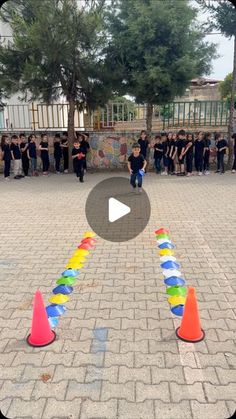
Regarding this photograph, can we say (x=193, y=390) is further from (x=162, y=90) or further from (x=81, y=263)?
(x=162, y=90)

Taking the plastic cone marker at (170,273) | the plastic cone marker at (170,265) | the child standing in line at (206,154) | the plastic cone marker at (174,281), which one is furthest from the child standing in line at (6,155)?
the plastic cone marker at (174,281)

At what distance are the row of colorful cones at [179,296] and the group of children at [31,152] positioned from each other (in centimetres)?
749

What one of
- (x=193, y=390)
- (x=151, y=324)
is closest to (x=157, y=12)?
(x=151, y=324)

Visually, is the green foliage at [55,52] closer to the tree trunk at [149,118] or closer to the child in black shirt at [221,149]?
the tree trunk at [149,118]

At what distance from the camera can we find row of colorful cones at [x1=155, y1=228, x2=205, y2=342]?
332 cm

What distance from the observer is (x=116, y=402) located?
2.64m

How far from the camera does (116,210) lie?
8.71m

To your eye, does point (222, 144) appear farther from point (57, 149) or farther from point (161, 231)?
point (161, 231)

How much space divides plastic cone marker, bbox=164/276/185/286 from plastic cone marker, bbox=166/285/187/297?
0.09 m

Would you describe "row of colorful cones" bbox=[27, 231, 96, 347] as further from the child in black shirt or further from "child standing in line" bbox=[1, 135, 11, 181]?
the child in black shirt

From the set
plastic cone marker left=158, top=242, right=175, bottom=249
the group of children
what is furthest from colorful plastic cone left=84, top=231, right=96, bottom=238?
the group of children

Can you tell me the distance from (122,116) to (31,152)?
432 centimetres

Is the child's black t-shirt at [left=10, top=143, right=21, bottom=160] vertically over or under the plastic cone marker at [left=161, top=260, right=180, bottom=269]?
over

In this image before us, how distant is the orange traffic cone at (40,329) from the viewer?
3.30 metres
